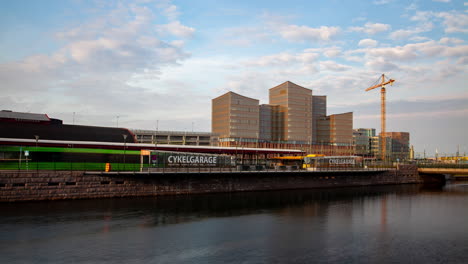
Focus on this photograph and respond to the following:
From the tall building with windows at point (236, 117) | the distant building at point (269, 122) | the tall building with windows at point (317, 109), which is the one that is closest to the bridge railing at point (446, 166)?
the tall building with windows at point (236, 117)

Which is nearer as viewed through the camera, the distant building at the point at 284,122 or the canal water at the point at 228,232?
the canal water at the point at 228,232

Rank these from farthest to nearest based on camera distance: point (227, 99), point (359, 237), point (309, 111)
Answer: point (309, 111)
point (227, 99)
point (359, 237)

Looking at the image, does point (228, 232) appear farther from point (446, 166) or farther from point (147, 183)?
point (446, 166)

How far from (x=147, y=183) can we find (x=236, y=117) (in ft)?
327

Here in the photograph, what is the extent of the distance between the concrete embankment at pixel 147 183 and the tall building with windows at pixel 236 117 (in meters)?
75.8

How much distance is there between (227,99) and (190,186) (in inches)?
3800

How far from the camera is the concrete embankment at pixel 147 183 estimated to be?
167ft

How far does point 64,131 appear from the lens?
250 feet

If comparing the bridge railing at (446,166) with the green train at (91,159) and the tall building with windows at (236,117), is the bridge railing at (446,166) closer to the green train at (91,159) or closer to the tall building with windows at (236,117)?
the green train at (91,159)

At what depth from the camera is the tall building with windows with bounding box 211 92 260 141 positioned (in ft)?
516

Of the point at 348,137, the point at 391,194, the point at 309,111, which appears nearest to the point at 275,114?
the point at 309,111

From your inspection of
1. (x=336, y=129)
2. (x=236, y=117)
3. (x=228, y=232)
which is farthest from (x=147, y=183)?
(x=336, y=129)

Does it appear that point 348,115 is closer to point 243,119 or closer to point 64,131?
point 243,119

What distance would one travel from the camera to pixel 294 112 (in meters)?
170
